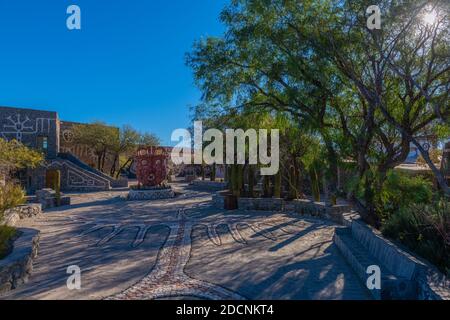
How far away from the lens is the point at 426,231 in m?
6.04

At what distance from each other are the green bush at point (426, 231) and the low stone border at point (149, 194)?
17184mm

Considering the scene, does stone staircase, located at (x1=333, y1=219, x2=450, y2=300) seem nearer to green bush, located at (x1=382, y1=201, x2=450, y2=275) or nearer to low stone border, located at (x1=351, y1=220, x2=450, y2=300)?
low stone border, located at (x1=351, y1=220, x2=450, y2=300)

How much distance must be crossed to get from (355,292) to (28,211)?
13559mm

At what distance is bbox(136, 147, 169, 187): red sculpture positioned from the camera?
922 inches

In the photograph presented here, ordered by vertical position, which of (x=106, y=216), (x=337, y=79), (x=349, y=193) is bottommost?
(x=106, y=216)

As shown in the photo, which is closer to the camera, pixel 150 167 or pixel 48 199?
pixel 48 199

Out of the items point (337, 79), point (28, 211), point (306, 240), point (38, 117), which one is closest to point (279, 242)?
point (306, 240)

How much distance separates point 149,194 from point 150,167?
254 cm

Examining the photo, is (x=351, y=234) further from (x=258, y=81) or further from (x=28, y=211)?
(x=28, y=211)

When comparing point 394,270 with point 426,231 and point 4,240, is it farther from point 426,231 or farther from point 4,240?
point 4,240

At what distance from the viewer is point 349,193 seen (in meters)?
8.60

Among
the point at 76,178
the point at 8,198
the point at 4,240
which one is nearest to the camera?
the point at 4,240

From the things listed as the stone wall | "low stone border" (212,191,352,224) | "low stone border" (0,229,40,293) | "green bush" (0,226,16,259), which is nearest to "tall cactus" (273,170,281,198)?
"low stone border" (212,191,352,224)

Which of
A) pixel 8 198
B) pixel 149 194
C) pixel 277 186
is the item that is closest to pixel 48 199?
Answer: pixel 149 194
